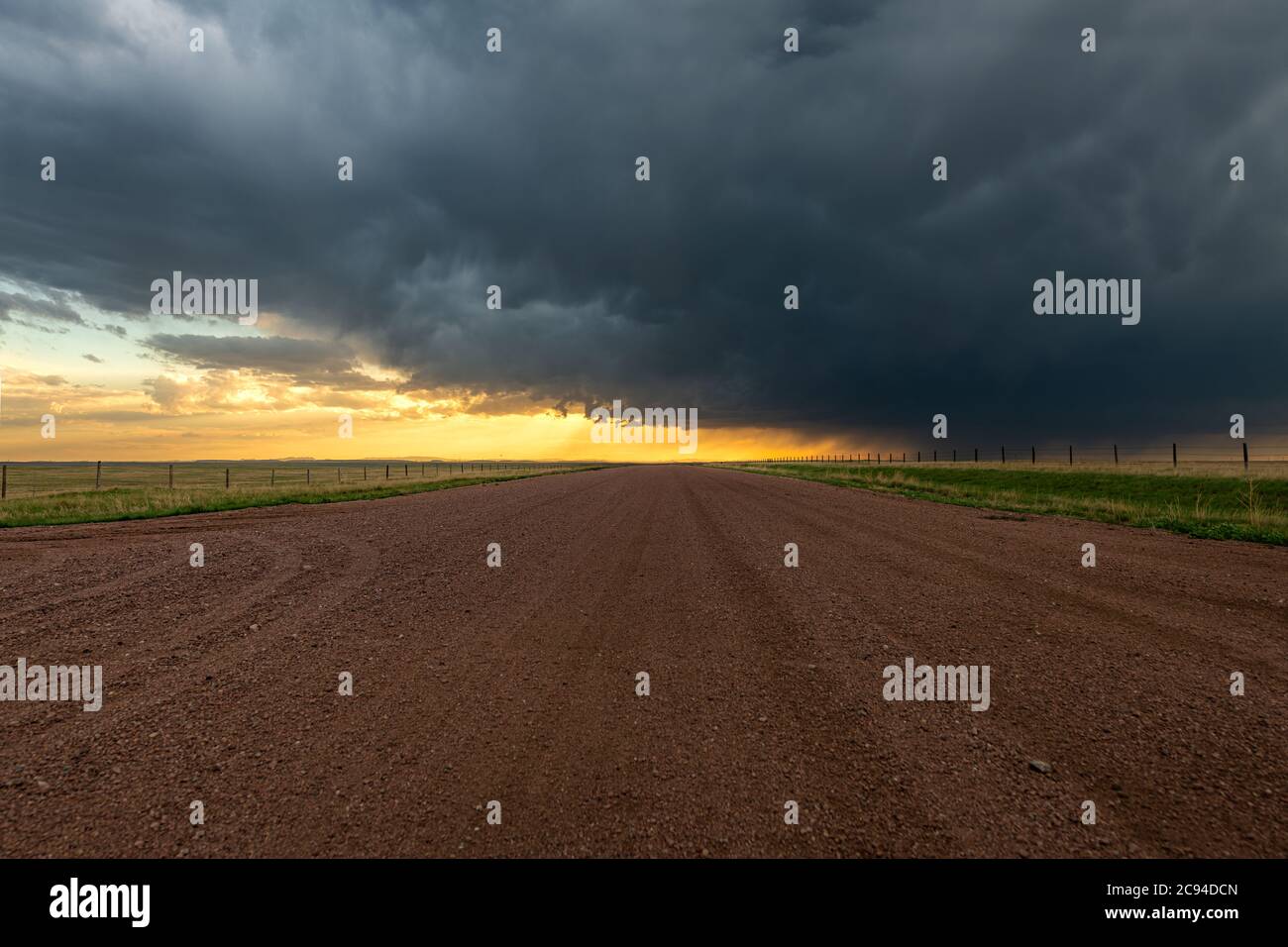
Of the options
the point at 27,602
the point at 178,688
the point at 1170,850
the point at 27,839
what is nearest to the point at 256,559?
the point at 27,602

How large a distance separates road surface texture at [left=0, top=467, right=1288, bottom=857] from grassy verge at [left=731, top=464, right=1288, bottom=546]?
5.23m

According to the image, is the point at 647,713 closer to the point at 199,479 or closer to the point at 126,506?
the point at 126,506

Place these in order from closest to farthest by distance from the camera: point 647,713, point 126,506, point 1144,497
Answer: point 647,713 → point 126,506 → point 1144,497

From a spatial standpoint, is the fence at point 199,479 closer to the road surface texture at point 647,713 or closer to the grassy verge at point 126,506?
the grassy verge at point 126,506

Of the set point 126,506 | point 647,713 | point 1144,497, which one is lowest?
point 647,713

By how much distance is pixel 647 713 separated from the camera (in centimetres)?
413

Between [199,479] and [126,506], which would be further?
[199,479]

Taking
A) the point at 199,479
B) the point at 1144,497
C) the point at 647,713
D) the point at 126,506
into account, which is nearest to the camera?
the point at 647,713

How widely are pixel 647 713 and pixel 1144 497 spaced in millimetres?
28683

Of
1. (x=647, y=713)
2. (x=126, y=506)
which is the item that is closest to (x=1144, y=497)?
(x=647, y=713)

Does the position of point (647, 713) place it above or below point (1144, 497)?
below

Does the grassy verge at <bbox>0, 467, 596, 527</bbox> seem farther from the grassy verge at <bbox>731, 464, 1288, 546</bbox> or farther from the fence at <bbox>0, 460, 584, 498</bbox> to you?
the grassy verge at <bbox>731, 464, 1288, 546</bbox>

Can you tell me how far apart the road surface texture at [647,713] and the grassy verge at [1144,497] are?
5229mm

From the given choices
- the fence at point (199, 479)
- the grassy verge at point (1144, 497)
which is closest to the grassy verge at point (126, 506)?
the fence at point (199, 479)
